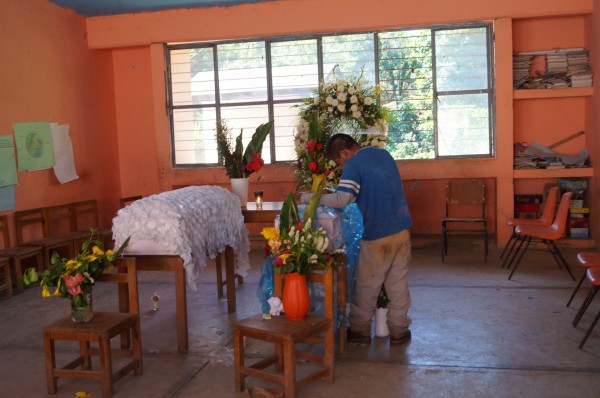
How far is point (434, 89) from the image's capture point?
28.1ft

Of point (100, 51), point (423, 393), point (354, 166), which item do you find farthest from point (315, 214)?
point (100, 51)

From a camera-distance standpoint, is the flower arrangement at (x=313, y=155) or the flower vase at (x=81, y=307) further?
the flower arrangement at (x=313, y=155)

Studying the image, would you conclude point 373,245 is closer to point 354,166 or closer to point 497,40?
point 354,166

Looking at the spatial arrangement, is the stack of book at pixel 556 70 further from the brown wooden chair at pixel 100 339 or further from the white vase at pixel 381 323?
the brown wooden chair at pixel 100 339

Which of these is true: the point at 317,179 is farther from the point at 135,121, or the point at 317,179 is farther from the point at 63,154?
the point at 135,121

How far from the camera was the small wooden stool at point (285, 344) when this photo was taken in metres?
3.64

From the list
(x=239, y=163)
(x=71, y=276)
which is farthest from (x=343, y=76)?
(x=71, y=276)

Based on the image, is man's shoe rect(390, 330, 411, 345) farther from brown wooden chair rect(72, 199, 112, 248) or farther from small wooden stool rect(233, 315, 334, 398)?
brown wooden chair rect(72, 199, 112, 248)

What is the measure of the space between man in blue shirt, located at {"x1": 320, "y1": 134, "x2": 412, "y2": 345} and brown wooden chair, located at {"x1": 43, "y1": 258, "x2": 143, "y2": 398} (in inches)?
56.9

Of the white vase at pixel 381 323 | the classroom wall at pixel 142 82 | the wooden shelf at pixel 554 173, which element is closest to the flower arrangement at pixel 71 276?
the white vase at pixel 381 323

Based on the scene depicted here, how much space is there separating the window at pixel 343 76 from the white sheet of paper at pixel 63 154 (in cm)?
143

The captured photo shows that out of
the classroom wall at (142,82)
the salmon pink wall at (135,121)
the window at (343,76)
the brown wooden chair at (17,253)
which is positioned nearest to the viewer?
the brown wooden chair at (17,253)

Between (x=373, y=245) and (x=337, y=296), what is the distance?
17.1 inches

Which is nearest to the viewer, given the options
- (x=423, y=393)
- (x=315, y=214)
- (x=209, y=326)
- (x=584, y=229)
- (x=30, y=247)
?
(x=423, y=393)
